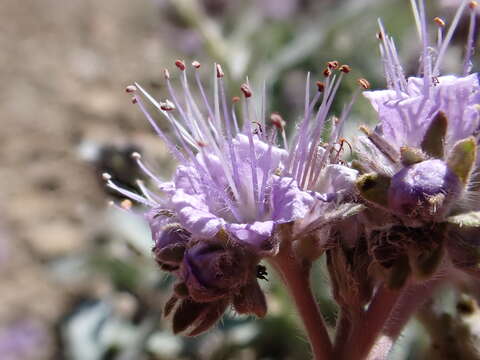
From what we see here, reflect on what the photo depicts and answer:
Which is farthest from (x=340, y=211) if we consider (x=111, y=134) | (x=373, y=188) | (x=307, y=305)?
(x=111, y=134)

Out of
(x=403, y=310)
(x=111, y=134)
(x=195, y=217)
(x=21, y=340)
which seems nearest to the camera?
(x=195, y=217)

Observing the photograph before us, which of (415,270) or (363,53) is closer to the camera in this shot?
(415,270)

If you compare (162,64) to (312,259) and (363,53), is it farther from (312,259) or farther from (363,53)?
(312,259)

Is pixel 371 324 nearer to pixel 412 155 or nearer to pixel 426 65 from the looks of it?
pixel 412 155

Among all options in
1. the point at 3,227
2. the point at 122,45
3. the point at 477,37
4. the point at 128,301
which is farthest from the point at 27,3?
the point at 477,37

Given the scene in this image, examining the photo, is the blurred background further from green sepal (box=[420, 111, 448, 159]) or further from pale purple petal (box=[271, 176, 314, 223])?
green sepal (box=[420, 111, 448, 159])

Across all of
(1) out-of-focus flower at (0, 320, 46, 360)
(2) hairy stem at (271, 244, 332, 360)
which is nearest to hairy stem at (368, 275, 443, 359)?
(2) hairy stem at (271, 244, 332, 360)
